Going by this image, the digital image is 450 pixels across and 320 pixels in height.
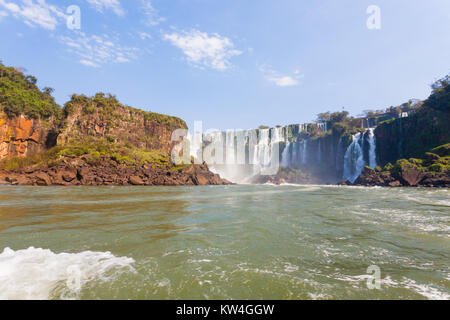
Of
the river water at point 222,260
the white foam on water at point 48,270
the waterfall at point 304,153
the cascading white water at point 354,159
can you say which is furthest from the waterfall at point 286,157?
the white foam on water at point 48,270

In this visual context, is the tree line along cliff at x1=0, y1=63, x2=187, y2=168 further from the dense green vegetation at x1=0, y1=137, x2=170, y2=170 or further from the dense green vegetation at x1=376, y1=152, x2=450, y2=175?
the dense green vegetation at x1=376, y1=152, x2=450, y2=175

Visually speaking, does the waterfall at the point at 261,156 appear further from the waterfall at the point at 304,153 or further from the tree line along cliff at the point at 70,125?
the tree line along cliff at the point at 70,125

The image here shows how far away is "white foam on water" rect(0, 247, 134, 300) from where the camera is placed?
9.97ft

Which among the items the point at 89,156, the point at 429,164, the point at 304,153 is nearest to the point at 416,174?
the point at 429,164

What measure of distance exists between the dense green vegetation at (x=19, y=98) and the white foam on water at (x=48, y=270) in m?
57.0

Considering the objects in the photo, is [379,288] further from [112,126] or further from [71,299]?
[112,126]

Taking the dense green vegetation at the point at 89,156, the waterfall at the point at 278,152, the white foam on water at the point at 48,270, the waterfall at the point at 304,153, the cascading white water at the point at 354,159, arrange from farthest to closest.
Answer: the waterfall at the point at 304,153, the waterfall at the point at 278,152, the cascading white water at the point at 354,159, the dense green vegetation at the point at 89,156, the white foam on water at the point at 48,270

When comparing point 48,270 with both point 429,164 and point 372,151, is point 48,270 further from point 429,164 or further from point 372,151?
point 372,151

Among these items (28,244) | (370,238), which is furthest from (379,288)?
(28,244)

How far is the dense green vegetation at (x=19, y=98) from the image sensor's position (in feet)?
145

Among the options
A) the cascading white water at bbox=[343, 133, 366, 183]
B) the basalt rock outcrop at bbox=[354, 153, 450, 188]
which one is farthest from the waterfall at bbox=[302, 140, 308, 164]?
the basalt rock outcrop at bbox=[354, 153, 450, 188]

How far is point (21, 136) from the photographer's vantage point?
45.8 metres

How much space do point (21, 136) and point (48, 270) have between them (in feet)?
192
